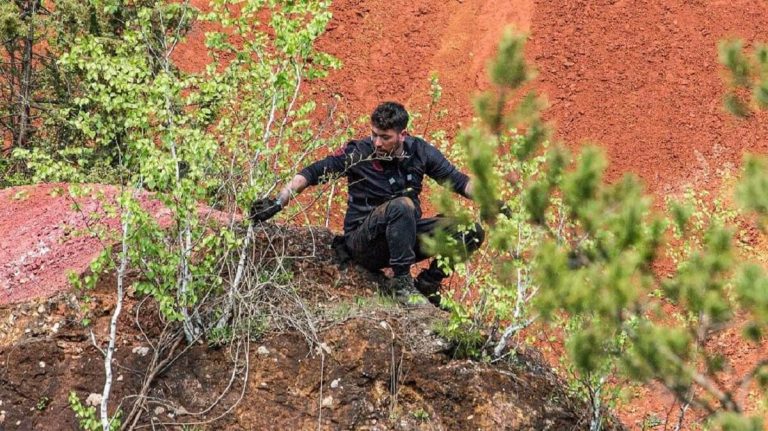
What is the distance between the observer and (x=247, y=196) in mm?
7125

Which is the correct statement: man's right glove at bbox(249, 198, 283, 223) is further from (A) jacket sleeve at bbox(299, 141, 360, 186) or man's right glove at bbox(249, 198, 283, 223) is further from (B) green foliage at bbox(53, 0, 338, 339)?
(A) jacket sleeve at bbox(299, 141, 360, 186)

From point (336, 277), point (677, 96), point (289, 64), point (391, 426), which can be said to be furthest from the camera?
point (677, 96)

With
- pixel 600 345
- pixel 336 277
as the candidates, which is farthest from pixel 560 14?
pixel 600 345

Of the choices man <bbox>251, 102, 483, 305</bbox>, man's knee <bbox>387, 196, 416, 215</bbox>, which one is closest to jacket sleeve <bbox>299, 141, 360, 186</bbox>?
man <bbox>251, 102, 483, 305</bbox>

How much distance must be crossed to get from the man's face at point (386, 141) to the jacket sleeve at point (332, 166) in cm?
17

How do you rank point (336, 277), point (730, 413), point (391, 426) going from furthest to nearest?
point (336, 277), point (391, 426), point (730, 413)

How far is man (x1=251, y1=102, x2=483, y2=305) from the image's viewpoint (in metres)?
7.46

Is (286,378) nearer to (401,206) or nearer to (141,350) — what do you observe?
(141,350)

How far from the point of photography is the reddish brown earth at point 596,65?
53.1ft

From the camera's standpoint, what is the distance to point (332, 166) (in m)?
7.67

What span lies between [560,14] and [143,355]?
11.7 m

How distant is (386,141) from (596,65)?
1018cm

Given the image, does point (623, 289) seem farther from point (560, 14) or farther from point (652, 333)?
point (560, 14)

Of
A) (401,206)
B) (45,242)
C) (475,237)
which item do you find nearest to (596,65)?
(475,237)
